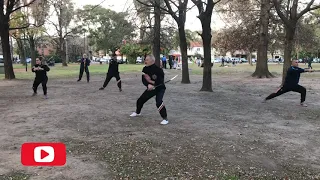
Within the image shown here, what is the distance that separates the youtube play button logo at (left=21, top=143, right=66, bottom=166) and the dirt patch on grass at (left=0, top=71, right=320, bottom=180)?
0.44ft

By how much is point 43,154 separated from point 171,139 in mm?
2515

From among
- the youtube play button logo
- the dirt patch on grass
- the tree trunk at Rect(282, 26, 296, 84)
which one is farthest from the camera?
the tree trunk at Rect(282, 26, 296, 84)

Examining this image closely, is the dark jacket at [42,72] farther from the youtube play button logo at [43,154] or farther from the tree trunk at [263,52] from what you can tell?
the tree trunk at [263,52]

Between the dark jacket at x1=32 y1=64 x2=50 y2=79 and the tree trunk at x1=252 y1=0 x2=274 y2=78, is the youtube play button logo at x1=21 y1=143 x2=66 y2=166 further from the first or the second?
the tree trunk at x1=252 y1=0 x2=274 y2=78

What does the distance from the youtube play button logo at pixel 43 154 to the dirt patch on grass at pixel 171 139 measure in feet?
0.44

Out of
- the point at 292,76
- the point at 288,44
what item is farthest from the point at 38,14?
the point at 292,76

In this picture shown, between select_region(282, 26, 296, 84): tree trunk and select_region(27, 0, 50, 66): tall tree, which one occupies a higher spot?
select_region(27, 0, 50, 66): tall tree

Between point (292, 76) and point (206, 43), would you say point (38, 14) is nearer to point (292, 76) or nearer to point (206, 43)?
point (206, 43)

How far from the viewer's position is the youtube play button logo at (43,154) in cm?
520

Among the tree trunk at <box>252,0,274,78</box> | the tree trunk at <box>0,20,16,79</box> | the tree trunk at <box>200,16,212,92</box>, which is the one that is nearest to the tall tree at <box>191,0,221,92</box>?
the tree trunk at <box>200,16,212,92</box>

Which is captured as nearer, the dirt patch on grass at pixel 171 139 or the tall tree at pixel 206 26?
the dirt patch on grass at pixel 171 139

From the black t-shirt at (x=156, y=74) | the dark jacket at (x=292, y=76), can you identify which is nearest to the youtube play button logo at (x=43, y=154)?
the black t-shirt at (x=156, y=74)

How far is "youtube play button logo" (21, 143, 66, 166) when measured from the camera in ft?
17.1

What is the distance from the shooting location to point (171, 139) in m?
→ 6.84
